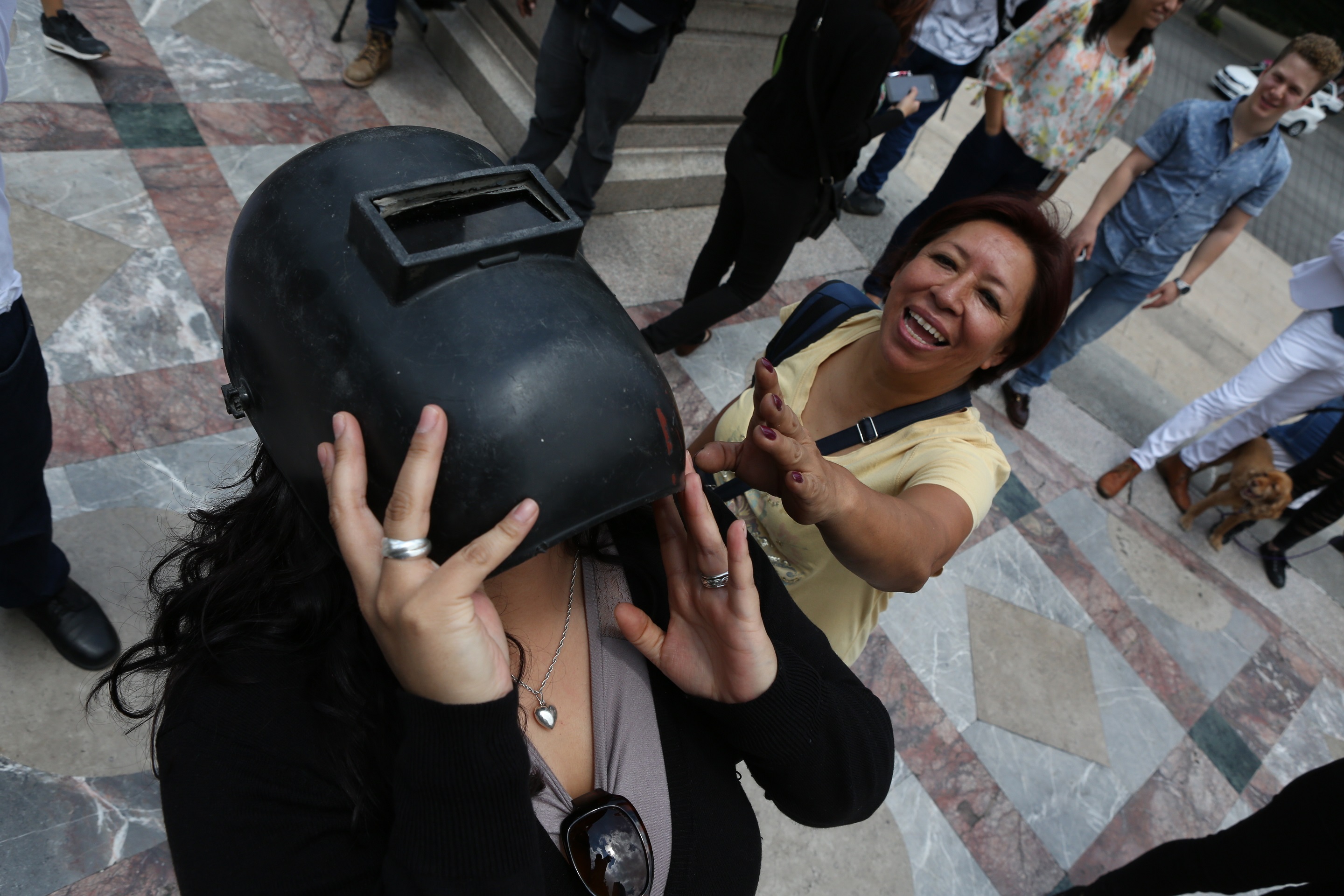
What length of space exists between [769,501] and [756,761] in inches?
27.2

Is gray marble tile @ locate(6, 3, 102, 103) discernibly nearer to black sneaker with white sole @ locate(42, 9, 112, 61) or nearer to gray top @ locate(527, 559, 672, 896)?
black sneaker with white sole @ locate(42, 9, 112, 61)

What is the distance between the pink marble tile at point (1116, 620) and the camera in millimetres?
3506

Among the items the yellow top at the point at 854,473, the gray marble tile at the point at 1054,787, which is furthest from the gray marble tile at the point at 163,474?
the gray marble tile at the point at 1054,787

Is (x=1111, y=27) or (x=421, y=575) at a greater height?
(x=421, y=575)

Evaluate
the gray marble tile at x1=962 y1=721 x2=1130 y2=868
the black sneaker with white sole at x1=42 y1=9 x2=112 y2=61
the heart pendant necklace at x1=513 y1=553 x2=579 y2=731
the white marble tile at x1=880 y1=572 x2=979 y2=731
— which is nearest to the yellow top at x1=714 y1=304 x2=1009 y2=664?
the heart pendant necklace at x1=513 y1=553 x2=579 y2=731

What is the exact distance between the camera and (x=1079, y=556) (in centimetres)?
395

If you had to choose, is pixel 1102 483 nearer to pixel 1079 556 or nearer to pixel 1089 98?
pixel 1079 556

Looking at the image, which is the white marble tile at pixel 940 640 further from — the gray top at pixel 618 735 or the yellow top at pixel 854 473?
the gray top at pixel 618 735

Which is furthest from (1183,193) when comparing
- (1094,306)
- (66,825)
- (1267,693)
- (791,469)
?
(66,825)

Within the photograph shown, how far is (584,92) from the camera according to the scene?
11.8 feet

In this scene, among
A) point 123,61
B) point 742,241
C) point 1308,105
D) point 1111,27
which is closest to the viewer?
point 742,241

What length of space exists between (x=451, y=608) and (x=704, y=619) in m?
0.52

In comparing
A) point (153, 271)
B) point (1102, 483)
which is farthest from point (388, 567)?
point (1102, 483)

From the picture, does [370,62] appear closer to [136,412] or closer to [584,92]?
[584,92]
